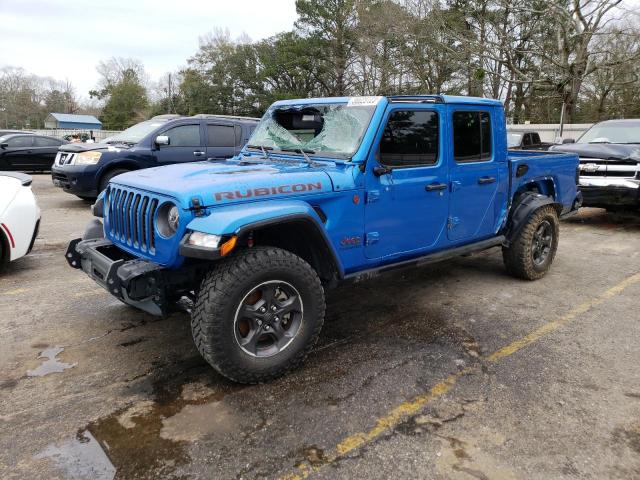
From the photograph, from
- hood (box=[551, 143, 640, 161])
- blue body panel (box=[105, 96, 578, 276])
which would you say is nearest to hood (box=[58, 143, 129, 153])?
blue body panel (box=[105, 96, 578, 276])

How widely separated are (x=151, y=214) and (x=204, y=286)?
60cm

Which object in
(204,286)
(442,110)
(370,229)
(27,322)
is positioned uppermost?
(442,110)

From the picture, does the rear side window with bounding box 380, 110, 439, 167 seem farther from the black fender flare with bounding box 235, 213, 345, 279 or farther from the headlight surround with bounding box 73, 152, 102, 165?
the headlight surround with bounding box 73, 152, 102, 165

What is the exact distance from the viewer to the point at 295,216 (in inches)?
122

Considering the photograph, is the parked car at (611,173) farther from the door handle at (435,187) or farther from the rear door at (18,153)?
the rear door at (18,153)

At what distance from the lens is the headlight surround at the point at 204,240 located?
2.77m

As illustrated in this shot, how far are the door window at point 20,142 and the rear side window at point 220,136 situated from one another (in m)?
8.80

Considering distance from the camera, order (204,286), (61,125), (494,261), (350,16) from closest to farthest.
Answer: (204,286) < (494,261) < (350,16) < (61,125)

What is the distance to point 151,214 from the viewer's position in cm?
311

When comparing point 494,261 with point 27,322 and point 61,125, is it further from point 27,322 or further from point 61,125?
point 61,125

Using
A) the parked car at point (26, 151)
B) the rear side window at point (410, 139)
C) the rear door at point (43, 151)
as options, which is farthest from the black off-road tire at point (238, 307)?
the rear door at point (43, 151)

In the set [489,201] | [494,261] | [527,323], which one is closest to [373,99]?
[489,201]

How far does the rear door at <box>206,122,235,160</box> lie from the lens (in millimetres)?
9844

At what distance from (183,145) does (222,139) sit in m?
0.80
